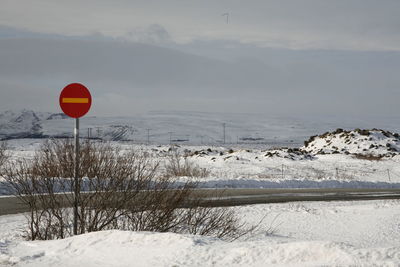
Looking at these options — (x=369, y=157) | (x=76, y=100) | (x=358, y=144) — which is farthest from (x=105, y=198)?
(x=358, y=144)

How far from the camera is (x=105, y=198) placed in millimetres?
10164

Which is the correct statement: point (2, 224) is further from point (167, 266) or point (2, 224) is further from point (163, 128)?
point (163, 128)

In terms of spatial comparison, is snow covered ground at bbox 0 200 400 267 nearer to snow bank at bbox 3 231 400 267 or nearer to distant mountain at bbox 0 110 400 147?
snow bank at bbox 3 231 400 267

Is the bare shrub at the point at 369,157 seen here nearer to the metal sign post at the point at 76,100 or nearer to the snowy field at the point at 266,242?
the snowy field at the point at 266,242

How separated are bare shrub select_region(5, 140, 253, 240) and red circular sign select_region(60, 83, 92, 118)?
0.98 metres

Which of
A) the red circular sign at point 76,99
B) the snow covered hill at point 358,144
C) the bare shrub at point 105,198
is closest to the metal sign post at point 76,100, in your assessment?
the red circular sign at point 76,99

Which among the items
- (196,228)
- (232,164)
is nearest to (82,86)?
(196,228)

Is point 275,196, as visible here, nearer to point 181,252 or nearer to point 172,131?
point 181,252

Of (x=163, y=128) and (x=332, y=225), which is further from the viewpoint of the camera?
(x=163, y=128)

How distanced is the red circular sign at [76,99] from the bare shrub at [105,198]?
0.98 meters

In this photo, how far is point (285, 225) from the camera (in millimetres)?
16141

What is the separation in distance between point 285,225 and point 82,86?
838 cm

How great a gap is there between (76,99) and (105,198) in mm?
1909

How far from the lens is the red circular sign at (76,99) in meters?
10.2
